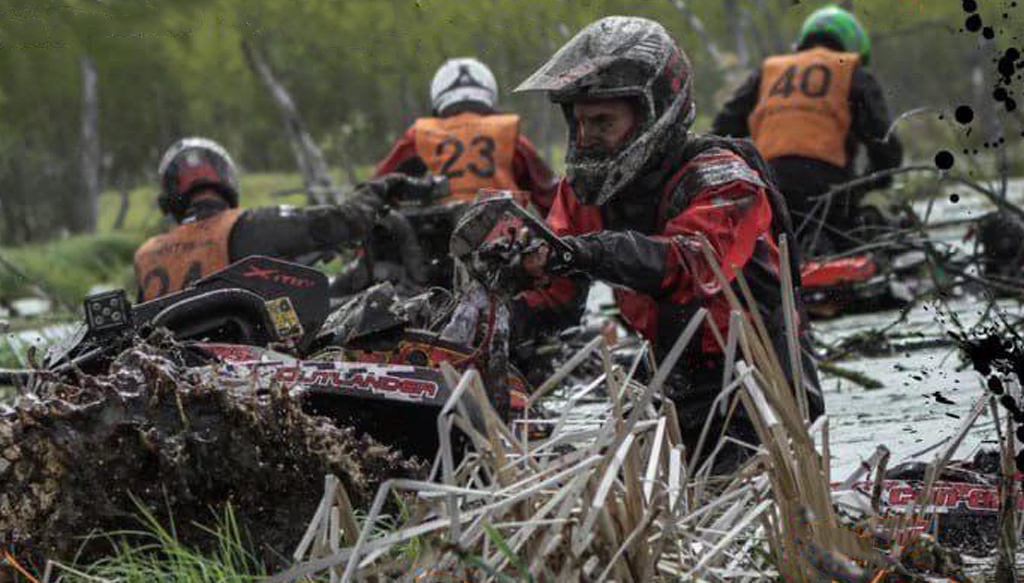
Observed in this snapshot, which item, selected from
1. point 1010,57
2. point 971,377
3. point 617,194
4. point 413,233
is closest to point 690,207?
point 617,194

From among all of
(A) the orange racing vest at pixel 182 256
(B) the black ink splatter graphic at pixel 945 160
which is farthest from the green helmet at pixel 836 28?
(B) the black ink splatter graphic at pixel 945 160

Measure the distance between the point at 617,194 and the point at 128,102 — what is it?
32597 mm

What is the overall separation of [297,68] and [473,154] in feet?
55.4

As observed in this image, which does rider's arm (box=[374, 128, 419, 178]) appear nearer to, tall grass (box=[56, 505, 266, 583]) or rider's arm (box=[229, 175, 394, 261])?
rider's arm (box=[229, 175, 394, 261])

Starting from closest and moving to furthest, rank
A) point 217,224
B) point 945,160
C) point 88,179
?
point 945,160
point 217,224
point 88,179

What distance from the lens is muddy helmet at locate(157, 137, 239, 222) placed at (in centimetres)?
840

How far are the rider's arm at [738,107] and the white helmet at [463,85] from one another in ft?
5.77

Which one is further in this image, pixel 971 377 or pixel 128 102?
pixel 128 102

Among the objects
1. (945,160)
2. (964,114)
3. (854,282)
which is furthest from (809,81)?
(964,114)

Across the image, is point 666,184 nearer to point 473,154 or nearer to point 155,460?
point 155,460

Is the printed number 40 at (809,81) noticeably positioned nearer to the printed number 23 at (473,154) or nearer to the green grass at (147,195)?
the printed number 23 at (473,154)

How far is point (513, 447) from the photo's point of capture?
139 inches

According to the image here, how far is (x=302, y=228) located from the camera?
823 centimetres

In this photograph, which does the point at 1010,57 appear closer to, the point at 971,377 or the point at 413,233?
the point at 971,377
